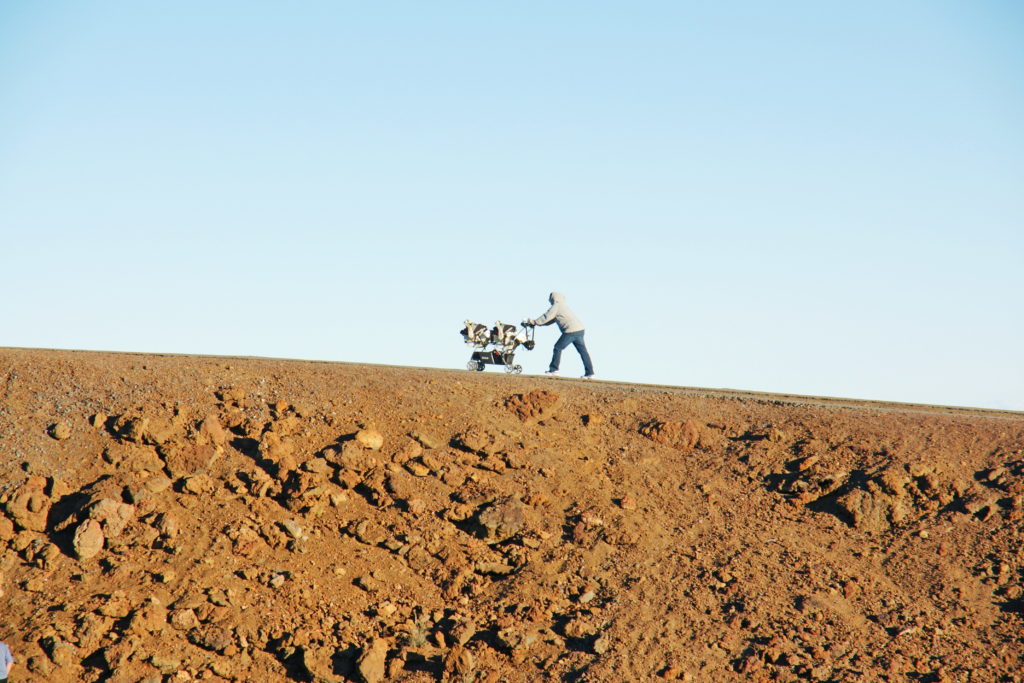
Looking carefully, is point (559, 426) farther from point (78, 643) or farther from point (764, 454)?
point (78, 643)

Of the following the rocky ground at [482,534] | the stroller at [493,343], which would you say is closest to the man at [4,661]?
the rocky ground at [482,534]

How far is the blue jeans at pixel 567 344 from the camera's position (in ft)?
62.3

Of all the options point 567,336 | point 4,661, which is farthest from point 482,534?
point 567,336

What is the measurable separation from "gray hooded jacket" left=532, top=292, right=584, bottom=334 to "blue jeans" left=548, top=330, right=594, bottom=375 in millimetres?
102

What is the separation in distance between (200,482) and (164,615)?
1.81 m

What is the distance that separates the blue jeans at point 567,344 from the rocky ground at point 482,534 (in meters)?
5.35

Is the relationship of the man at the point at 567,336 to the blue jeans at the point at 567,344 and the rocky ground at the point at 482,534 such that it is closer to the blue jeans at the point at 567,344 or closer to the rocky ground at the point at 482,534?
the blue jeans at the point at 567,344

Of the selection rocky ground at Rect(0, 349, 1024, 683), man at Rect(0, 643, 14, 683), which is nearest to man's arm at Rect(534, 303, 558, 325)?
rocky ground at Rect(0, 349, 1024, 683)

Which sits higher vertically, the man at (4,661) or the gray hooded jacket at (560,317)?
the gray hooded jacket at (560,317)

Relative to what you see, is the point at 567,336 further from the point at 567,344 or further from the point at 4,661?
the point at 4,661

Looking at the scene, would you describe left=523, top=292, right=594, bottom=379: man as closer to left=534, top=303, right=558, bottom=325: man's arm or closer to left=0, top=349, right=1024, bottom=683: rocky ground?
left=534, top=303, right=558, bottom=325: man's arm

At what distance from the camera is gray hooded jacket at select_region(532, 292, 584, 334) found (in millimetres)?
18984

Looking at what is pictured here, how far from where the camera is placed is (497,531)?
10969 mm

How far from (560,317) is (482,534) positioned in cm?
869
